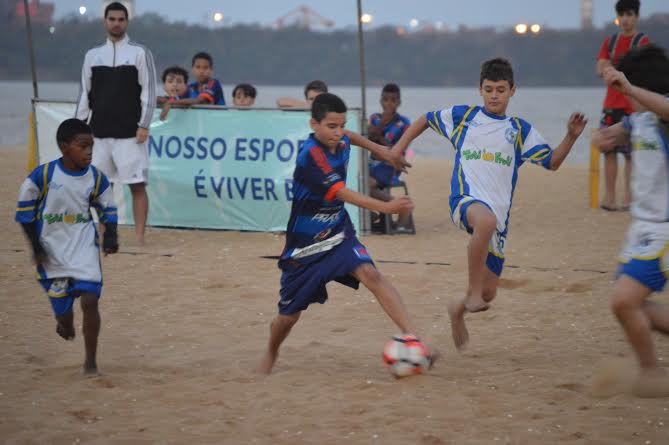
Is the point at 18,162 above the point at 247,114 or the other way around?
the other way around

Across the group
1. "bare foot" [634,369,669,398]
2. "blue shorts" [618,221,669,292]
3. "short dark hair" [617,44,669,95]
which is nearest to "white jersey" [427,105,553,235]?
"short dark hair" [617,44,669,95]

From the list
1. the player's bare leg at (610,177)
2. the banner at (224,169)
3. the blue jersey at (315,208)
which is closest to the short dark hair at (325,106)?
the blue jersey at (315,208)

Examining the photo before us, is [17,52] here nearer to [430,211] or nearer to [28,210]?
[430,211]

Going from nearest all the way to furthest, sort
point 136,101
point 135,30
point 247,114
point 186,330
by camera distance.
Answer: point 186,330 < point 136,101 < point 247,114 < point 135,30

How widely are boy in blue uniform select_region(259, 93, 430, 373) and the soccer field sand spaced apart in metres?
0.49

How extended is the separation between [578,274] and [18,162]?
1279 centimetres

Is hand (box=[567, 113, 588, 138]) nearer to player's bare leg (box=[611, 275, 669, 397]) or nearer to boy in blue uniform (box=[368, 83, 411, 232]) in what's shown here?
player's bare leg (box=[611, 275, 669, 397])

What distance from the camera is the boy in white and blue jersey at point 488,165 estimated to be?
5824mm

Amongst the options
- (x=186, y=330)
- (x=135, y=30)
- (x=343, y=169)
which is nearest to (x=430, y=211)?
(x=186, y=330)

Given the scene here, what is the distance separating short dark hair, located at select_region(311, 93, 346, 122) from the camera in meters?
5.20

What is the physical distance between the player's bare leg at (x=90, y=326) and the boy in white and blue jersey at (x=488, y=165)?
215 centimetres

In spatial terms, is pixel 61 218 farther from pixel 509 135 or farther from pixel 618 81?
pixel 618 81

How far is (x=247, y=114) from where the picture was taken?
34.9ft

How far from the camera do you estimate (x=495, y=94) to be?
597 centimetres
